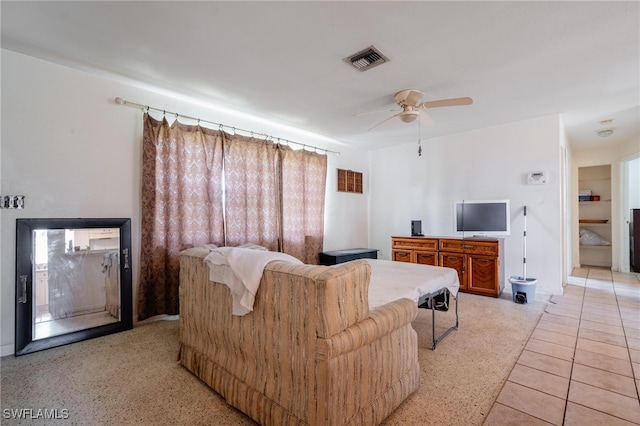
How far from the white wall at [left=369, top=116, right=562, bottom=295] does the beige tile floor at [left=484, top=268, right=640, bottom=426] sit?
876 millimetres

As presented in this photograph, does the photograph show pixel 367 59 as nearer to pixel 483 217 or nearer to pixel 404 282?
pixel 404 282

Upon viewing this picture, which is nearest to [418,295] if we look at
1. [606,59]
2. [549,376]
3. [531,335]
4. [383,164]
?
[549,376]

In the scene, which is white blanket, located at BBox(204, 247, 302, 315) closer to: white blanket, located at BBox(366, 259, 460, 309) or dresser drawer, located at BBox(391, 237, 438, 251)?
white blanket, located at BBox(366, 259, 460, 309)

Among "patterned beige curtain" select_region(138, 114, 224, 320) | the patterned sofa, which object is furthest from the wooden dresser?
"patterned beige curtain" select_region(138, 114, 224, 320)

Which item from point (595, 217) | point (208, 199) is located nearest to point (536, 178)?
point (595, 217)

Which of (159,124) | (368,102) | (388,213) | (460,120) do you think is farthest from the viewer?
(388,213)

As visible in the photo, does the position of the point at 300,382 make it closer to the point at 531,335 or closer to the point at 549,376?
the point at 549,376

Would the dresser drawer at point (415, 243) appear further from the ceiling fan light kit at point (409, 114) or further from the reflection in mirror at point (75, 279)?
the reflection in mirror at point (75, 279)

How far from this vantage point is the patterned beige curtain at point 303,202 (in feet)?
13.9

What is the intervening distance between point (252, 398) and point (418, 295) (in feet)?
4.31

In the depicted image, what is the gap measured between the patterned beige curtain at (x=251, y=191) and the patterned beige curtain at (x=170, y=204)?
231 millimetres

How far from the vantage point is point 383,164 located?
580 centimetres

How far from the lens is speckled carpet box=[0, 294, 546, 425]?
5.34 feet

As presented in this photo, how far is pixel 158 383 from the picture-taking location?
1.97 meters
